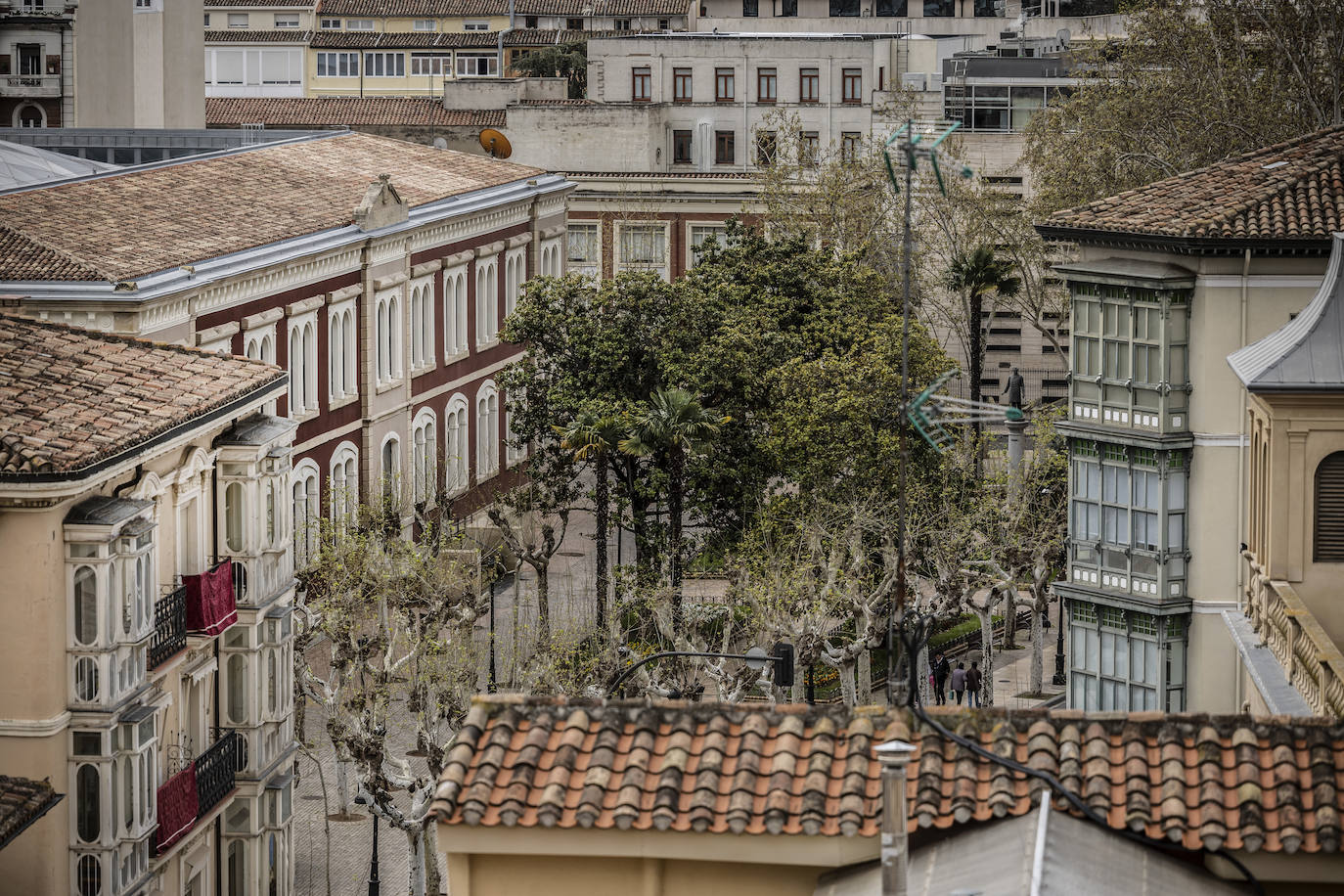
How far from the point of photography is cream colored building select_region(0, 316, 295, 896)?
38.7m

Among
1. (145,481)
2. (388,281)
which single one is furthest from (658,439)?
(145,481)

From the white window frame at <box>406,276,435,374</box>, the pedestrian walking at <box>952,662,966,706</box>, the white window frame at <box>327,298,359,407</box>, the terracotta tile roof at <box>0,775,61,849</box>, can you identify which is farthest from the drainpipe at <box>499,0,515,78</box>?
the terracotta tile roof at <box>0,775,61,849</box>

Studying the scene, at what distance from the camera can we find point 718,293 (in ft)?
211

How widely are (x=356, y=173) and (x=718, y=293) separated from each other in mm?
18616

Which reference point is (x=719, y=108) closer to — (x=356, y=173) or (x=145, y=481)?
(x=356, y=173)

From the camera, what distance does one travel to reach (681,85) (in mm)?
120562

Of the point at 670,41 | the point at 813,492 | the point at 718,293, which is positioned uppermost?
the point at 670,41

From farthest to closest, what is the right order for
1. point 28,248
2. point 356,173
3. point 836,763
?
1. point 356,173
2. point 28,248
3. point 836,763

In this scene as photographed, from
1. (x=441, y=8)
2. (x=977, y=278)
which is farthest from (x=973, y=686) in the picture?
(x=441, y=8)

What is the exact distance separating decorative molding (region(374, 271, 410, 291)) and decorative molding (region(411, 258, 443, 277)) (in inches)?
26.9

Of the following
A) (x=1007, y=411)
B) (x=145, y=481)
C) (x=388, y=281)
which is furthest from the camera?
(x=388, y=281)

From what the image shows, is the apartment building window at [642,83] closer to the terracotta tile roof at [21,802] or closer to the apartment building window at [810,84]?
the apartment building window at [810,84]

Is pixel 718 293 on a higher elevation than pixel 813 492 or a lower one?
higher

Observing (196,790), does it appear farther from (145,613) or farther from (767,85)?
(767,85)
